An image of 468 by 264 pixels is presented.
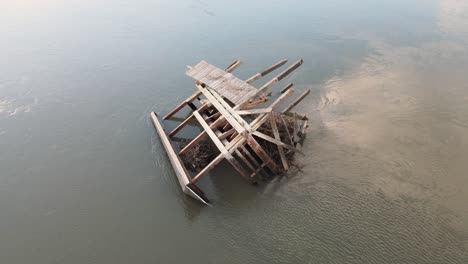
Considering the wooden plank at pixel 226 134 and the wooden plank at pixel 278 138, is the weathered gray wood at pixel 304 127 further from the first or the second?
the wooden plank at pixel 226 134

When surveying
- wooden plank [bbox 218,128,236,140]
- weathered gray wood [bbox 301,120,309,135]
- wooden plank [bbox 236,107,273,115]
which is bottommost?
weathered gray wood [bbox 301,120,309,135]

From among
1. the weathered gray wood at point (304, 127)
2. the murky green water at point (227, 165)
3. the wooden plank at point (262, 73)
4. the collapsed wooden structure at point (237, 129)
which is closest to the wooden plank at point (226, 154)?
the collapsed wooden structure at point (237, 129)

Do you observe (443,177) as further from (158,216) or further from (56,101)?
(56,101)

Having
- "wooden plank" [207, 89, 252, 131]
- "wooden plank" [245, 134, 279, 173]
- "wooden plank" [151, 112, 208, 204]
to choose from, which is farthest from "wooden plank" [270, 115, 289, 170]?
"wooden plank" [151, 112, 208, 204]

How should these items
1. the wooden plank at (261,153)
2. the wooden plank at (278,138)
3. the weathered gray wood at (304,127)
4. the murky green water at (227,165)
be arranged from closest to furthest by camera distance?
the murky green water at (227,165), the wooden plank at (261,153), the wooden plank at (278,138), the weathered gray wood at (304,127)

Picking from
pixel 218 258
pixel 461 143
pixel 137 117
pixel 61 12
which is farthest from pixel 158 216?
pixel 61 12

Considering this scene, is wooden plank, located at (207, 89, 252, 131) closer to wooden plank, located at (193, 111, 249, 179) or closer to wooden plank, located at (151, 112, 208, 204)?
wooden plank, located at (193, 111, 249, 179)
